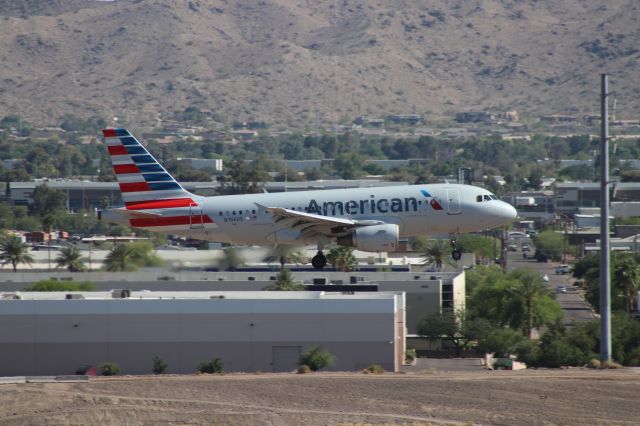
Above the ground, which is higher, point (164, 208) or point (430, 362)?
point (164, 208)

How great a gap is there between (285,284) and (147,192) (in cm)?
1670

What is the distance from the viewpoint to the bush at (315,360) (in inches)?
2459

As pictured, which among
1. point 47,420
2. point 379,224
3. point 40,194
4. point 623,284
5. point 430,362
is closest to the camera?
point 47,420

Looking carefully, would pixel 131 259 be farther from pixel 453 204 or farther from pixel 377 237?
pixel 453 204

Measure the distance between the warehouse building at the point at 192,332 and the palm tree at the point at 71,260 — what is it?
35224 millimetres

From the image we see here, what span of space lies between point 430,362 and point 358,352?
12484mm

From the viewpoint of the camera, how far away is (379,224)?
216ft

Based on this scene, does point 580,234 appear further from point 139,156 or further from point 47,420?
point 47,420

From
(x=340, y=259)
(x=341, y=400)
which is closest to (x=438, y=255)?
(x=340, y=259)

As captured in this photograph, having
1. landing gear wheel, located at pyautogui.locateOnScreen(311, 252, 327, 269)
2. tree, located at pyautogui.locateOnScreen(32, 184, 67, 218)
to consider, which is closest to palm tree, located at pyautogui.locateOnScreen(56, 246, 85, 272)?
landing gear wheel, located at pyautogui.locateOnScreen(311, 252, 327, 269)

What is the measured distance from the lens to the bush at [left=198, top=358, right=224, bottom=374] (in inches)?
2495

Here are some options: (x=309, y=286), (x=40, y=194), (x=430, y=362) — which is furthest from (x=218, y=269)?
(x=40, y=194)

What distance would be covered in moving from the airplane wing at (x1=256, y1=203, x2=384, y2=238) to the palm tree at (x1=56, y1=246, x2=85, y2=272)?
128ft

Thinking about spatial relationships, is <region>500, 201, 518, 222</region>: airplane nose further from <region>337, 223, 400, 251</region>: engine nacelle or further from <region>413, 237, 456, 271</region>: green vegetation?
<region>413, 237, 456, 271</region>: green vegetation
